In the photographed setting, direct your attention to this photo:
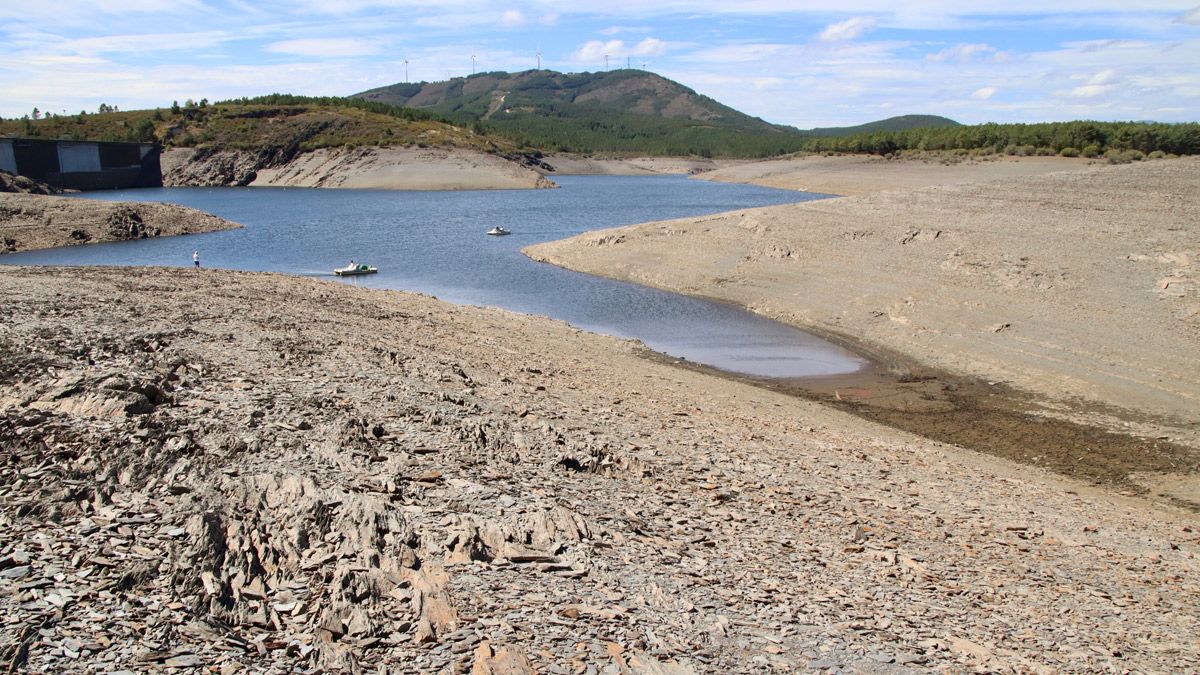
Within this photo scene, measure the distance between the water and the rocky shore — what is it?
9074 mm

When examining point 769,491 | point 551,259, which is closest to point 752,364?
point 769,491

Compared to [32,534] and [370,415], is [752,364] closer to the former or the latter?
[370,415]

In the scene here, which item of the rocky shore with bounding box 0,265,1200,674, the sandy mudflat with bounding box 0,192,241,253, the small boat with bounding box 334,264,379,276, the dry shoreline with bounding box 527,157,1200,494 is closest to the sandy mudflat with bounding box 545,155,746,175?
the sandy mudflat with bounding box 0,192,241,253

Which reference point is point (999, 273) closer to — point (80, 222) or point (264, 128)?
point (80, 222)

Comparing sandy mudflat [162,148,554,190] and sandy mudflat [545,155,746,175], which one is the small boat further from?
sandy mudflat [545,155,746,175]

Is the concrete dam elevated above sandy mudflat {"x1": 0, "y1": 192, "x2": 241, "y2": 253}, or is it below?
above

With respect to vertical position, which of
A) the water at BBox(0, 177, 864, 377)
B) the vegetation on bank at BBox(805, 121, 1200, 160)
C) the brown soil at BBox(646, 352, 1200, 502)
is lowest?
the brown soil at BBox(646, 352, 1200, 502)

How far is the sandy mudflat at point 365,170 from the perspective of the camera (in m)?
99.3

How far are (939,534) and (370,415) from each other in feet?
22.7

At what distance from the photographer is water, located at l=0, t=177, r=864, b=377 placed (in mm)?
23531

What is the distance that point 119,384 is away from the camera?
33.8 feet

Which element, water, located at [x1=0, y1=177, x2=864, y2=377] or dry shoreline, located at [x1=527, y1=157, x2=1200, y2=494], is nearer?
dry shoreline, located at [x1=527, y1=157, x2=1200, y2=494]

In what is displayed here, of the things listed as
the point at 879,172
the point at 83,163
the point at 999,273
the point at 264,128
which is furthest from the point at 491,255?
the point at 264,128

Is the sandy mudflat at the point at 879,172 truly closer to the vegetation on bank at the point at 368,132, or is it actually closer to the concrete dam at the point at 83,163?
the vegetation on bank at the point at 368,132
